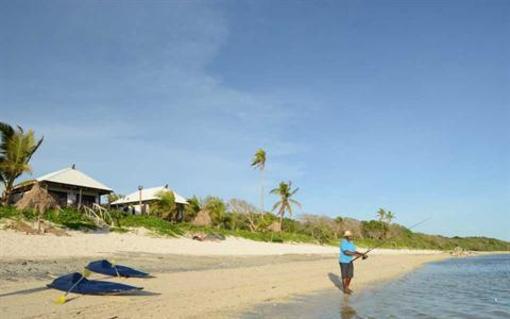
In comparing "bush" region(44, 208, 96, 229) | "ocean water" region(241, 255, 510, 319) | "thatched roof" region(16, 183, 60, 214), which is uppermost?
"thatched roof" region(16, 183, 60, 214)

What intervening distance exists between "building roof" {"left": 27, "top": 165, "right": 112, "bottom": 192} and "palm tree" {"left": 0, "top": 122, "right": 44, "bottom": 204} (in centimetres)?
388

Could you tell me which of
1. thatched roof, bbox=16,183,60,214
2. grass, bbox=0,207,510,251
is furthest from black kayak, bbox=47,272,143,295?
thatched roof, bbox=16,183,60,214

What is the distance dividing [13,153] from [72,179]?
622cm

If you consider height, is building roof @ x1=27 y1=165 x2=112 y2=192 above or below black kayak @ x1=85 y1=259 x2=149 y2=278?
above

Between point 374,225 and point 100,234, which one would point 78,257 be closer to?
point 100,234

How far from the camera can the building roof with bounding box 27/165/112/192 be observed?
28.4 m

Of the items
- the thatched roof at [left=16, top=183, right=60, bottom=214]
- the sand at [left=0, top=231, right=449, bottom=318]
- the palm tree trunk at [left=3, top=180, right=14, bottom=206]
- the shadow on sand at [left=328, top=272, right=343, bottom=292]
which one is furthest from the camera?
the palm tree trunk at [left=3, top=180, right=14, bottom=206]

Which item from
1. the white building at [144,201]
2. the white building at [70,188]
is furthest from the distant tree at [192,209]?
the white building at [70,188]

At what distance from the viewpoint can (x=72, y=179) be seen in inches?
1170

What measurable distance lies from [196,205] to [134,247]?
16.9m

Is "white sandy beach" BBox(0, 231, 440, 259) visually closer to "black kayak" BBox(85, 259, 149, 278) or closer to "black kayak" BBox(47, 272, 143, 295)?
"black kayak" BBox(85, 259, 149, 278)

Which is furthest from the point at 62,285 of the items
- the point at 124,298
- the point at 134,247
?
the point at 134,247

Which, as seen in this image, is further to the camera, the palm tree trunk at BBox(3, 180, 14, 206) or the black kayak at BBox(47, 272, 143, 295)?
the palm tree trunk at BBox(3, 180, 14, 206)

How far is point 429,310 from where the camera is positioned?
30.7 feet
